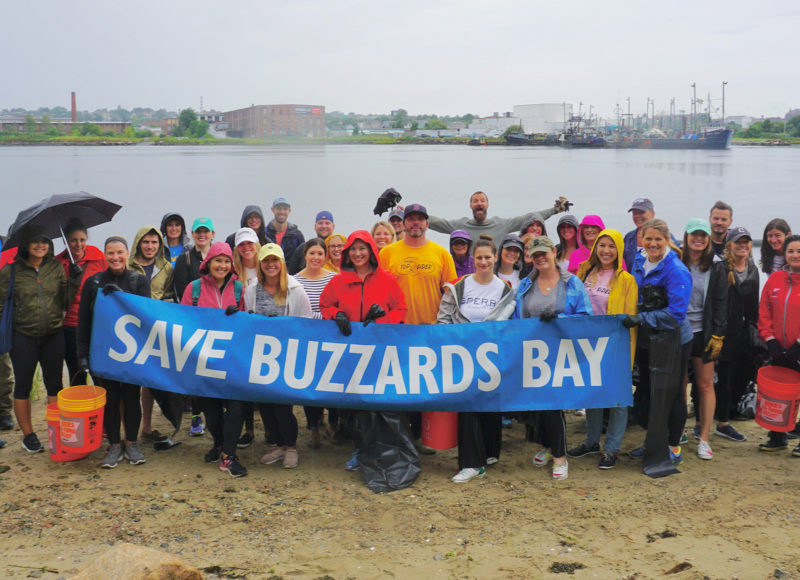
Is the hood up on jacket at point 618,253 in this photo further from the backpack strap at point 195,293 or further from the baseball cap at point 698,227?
the backpack strap at point 195,293

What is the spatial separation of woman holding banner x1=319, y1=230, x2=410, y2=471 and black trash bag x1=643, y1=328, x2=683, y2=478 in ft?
6.26

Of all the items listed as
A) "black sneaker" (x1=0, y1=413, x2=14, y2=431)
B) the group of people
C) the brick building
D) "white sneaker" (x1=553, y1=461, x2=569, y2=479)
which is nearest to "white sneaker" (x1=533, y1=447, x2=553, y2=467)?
the group of people

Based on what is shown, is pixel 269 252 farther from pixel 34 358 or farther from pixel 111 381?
pixel 34 358

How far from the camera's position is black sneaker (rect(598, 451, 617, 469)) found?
16.8 ft

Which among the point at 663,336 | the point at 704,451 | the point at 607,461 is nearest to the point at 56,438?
the point at 607,461

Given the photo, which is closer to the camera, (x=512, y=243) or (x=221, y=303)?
(x=221, y=303)

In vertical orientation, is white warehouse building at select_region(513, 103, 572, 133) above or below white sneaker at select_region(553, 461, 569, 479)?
above

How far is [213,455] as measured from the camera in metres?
5.27

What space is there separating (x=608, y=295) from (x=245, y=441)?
10.5 ft

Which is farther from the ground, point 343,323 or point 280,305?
point 280,305

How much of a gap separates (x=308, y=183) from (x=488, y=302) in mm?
21254

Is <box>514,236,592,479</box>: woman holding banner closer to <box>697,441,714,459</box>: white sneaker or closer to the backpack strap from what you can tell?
<box>697,441,714,459</box>: white sneaker

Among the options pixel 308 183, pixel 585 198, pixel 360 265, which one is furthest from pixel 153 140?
pixel 360 265

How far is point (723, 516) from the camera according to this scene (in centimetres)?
432
